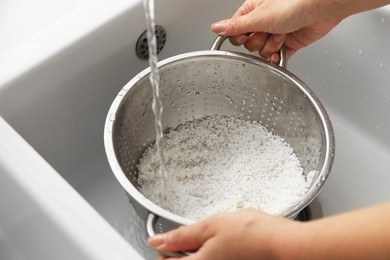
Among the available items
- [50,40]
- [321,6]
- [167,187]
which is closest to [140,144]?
[167,187]

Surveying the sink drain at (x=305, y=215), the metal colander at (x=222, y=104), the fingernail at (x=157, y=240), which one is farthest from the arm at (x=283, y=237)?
the sink drain at (x=305, y=215)

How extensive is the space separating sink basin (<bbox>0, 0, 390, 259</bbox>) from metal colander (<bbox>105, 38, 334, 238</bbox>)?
0.24 feet

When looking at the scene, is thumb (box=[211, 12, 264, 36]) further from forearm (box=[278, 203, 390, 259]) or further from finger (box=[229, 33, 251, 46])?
forearm (box=[278, 203, 390, 259])

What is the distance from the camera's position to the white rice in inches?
26.3

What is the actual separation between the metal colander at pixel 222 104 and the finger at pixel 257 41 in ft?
0.06

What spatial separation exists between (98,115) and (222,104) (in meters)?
0.18

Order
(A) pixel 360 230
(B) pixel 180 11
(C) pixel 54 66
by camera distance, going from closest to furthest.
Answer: (A) pixel 360 230
(C) pixel 54 66
(B) pixel 180 11

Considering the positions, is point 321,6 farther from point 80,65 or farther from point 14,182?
point 14,182

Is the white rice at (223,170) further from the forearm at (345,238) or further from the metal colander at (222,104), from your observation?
the forearm at (345,238)

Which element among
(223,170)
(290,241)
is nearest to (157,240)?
(290,241)

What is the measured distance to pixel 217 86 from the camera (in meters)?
0.75

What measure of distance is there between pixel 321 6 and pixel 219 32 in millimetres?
133

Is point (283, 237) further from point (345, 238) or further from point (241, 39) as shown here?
point (241, 39)

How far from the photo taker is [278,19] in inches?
26.8
